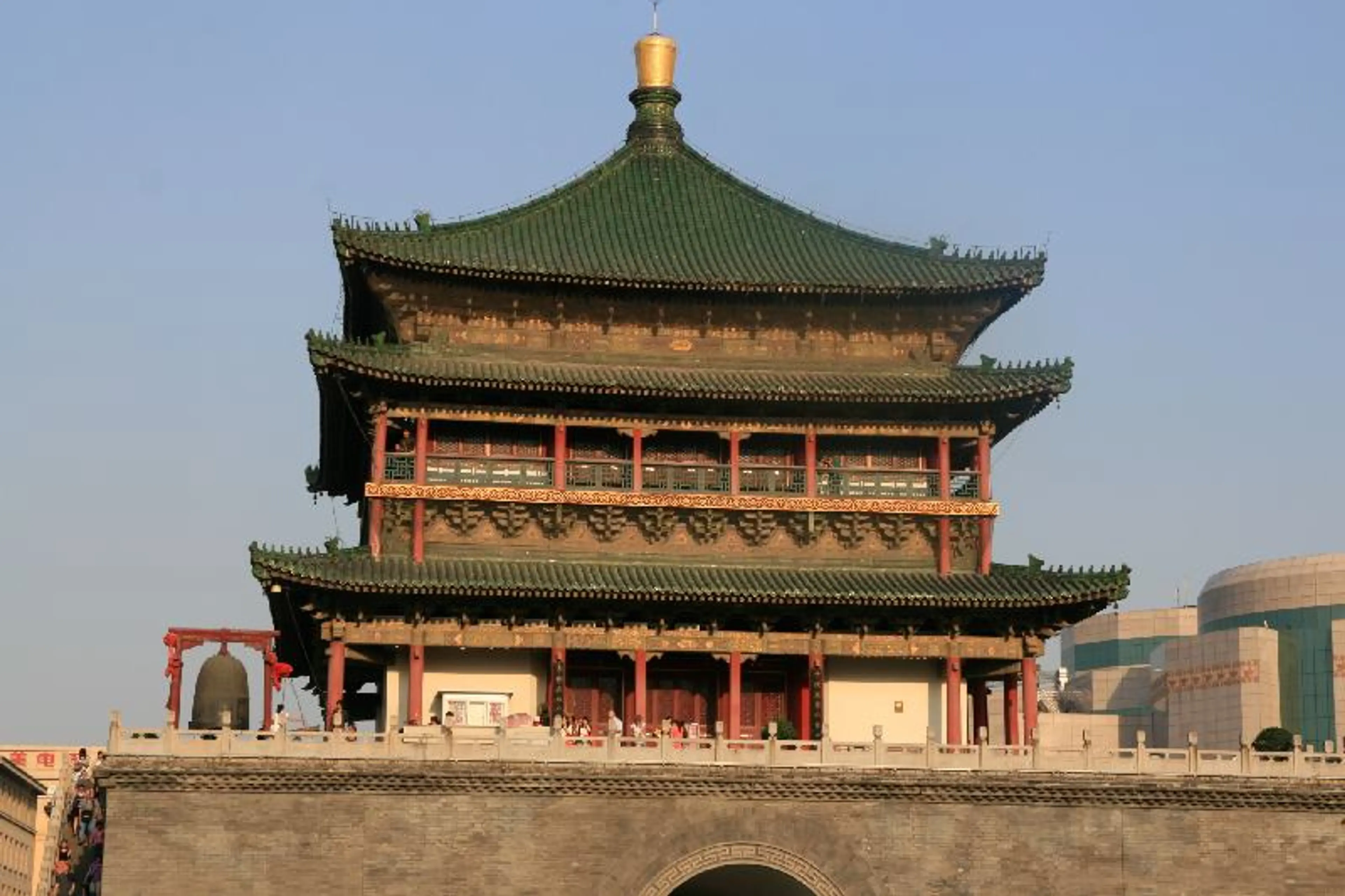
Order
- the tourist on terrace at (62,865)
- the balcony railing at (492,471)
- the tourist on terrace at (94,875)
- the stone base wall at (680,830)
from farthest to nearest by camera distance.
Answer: the tourist on terrace at (62,865), the balcony railing at (492,471), the tourist on terrace at (94,875), the stone base wall at (680,830)

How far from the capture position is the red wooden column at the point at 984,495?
56.5m

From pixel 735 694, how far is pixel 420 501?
8.62 meters

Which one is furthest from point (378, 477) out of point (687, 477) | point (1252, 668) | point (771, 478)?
point (1252, 668)

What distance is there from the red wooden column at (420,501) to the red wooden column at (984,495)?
43.5 ft

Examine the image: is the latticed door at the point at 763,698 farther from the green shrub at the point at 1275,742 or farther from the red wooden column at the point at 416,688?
the green shrub at the point at 1275,742

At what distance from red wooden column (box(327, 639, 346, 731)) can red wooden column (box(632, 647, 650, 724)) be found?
669 cm

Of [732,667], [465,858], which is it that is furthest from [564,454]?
[465,858]

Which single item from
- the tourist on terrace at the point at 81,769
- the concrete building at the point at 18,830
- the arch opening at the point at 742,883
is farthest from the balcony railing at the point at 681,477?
the concrete building at the point at 18,830

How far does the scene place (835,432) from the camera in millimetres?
57156

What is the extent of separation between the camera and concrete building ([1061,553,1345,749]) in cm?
11556

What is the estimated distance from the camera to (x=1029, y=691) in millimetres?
55750

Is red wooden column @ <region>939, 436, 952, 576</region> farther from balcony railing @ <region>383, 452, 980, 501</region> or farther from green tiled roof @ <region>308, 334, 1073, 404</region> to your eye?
green tiled roof @ <region>308, 334, 1073, 404</region>

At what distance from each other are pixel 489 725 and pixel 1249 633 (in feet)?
234

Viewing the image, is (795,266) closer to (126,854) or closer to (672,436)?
(672,436)
